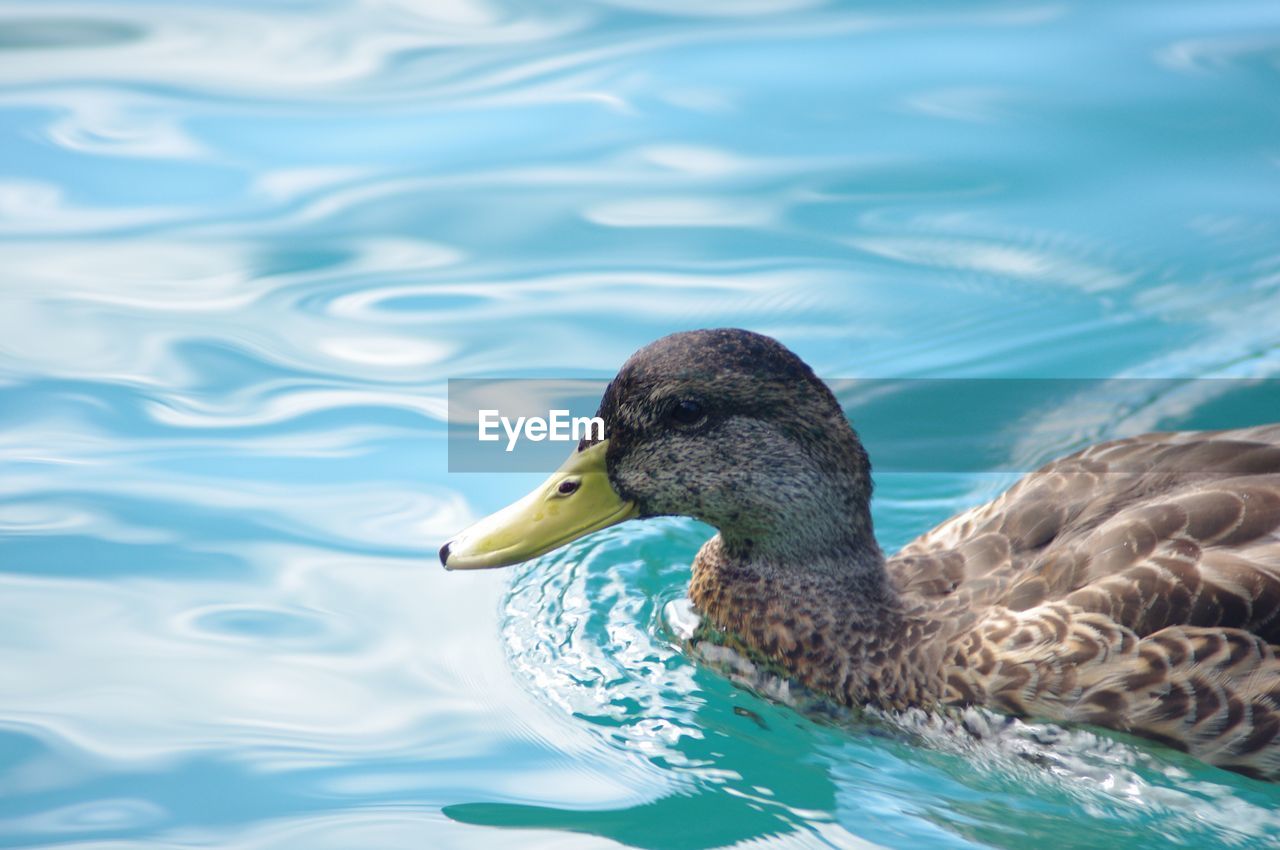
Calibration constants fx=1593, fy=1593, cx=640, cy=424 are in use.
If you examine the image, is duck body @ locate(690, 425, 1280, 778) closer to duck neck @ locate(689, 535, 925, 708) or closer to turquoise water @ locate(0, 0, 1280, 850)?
duck neck @ locate(689, 535, 925, 708)

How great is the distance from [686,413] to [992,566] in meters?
1.11

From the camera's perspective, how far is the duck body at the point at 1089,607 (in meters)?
4.52

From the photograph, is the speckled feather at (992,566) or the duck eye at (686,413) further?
the duck eye at (686,413)

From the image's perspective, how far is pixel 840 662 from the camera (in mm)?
5008

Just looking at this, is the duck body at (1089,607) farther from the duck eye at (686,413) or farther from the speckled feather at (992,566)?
the duck eye at (686,413)

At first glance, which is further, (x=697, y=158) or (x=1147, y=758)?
(x=697, y=158)

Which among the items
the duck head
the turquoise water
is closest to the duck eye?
the duck head

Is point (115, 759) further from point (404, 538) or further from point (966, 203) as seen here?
point (966, 203)

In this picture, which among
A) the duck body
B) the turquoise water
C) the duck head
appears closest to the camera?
the duck body

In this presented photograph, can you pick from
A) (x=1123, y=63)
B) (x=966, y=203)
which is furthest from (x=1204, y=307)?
(x=1123, y=63)

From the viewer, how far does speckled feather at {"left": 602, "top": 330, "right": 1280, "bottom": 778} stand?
4.53 metres

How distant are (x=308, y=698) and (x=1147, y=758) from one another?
8.48 feet

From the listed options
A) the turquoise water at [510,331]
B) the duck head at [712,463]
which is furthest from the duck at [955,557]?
the turquoise water at [510,331]

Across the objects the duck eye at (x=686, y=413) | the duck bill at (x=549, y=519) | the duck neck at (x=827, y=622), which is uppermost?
the duck eye at (x=686, y=413)
